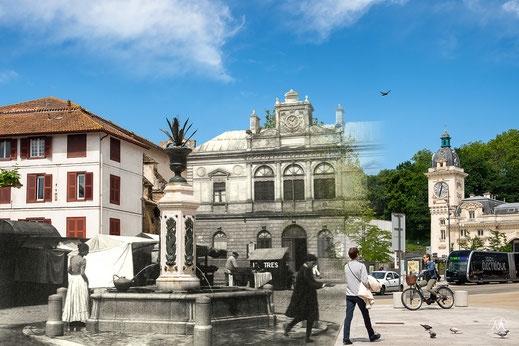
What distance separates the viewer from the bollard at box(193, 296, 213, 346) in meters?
7.41

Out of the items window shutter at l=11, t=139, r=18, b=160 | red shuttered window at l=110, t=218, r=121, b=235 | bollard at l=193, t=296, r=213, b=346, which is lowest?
bollard at l=193, t=296, r=213, b=346

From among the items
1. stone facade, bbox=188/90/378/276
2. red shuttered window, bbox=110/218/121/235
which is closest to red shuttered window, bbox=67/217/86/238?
red shuttered window, bbox=110/218/121/235

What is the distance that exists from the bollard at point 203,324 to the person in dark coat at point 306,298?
0.95 m

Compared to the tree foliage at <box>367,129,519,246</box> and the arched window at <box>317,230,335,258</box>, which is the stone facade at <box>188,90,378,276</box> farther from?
the tree foliage at <box>367,129,519,246</box>

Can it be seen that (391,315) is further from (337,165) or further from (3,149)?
(3,149)

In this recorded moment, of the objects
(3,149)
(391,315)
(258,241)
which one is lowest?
(391,315)

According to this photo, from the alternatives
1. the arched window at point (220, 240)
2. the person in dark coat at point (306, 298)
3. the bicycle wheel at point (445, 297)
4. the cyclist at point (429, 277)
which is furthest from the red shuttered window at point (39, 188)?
the person in dark coat at point (306, 298)

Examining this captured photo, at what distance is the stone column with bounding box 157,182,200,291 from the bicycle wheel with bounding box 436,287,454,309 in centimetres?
1025

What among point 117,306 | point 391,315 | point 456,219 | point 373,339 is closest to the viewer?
point 117,306

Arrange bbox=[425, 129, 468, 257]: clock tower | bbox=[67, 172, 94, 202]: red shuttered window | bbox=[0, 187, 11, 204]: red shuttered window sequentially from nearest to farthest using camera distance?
1. bbox=[0, 187, 11, 204]: red shuttered window
2. bbox=[67, 172, 94, 202]: red shuttered window
3. bbox=[425, 129, 468, 257]: clock tower

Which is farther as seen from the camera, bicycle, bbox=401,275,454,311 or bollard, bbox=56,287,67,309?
bicycle, bbox=401,275,454,311

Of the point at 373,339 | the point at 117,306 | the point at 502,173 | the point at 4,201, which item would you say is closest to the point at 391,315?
the point at 373,339

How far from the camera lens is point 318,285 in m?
7.02

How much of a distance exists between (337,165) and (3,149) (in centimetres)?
1604
